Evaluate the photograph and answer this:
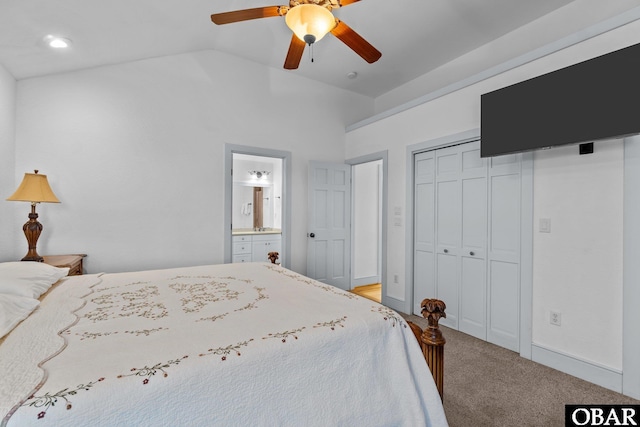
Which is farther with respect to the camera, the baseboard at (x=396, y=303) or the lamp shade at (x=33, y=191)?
the baseboard at (x=396, y=303)

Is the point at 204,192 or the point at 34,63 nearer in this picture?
the point at 34,63

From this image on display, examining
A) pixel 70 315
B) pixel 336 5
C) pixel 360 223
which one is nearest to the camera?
pixel 70 315

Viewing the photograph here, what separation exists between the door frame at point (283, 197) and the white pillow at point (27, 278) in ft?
6.16

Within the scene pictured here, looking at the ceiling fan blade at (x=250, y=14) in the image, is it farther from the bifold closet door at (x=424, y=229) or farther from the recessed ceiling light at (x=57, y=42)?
the bifold closet door at (x=424, y=229)

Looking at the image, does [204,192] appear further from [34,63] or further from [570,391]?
[570,391]

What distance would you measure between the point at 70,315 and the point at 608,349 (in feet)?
10.8

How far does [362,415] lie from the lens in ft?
3.93

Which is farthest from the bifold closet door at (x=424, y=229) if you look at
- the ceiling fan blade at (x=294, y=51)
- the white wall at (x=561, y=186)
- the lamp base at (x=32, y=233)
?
the lamp base at (x=32, y=233)

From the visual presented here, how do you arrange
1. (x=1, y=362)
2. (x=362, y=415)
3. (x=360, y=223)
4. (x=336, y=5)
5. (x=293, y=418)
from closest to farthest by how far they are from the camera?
(x=1, y=362) → (x=293, y=418) → (x=362, y=415) → (x=336, y=5) → (x=360, y=223)

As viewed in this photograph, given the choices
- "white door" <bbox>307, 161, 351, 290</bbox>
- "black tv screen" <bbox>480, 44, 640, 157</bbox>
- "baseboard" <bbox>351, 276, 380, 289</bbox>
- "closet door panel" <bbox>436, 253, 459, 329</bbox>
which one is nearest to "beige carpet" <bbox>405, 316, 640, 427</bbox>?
→ "closet door panel" <bbox>436, 253, 459, 329</bbox>

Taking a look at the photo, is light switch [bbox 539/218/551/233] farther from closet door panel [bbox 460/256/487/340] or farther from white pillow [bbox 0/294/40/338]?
white pillow [bbox 0/294/40/338]

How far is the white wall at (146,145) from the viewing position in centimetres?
302

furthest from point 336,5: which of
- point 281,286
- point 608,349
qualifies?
point 608,349

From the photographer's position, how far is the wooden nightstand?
8.33ft
